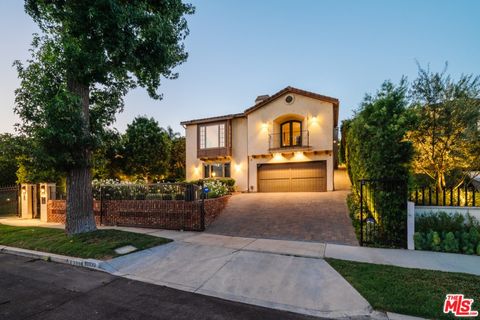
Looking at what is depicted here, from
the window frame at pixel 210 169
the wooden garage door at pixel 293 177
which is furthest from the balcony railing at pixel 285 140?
the window frame at pixel 210 169

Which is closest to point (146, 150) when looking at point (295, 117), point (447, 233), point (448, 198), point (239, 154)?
point (239, 154)

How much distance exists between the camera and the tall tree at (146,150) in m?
22.4

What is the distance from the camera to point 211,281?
4754mm

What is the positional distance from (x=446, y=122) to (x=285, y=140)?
11.3 meters

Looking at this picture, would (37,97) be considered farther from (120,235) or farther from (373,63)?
(373,63)

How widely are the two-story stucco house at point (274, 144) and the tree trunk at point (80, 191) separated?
1185 centimetres

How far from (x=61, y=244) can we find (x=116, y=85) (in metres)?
6.39

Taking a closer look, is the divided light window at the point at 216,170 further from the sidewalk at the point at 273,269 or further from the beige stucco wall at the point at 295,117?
the sidewalk at the point at 273,269

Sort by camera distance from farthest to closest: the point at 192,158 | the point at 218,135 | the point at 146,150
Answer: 1. the point at 146,150
2. the point at 192,158
3. the point at 218,135

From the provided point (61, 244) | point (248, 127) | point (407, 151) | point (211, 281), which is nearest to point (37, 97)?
point (61, 244)

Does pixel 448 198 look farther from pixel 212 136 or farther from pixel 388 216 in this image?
pixel 212 136

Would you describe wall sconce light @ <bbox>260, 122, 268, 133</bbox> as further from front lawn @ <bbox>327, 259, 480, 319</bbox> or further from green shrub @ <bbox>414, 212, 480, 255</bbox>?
front lawn @ <bbox>327, 259, 480, 319</bbox>

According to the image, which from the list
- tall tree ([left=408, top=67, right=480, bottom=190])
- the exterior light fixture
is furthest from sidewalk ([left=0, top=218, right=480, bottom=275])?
the exterior light fixture

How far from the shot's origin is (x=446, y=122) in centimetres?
776
